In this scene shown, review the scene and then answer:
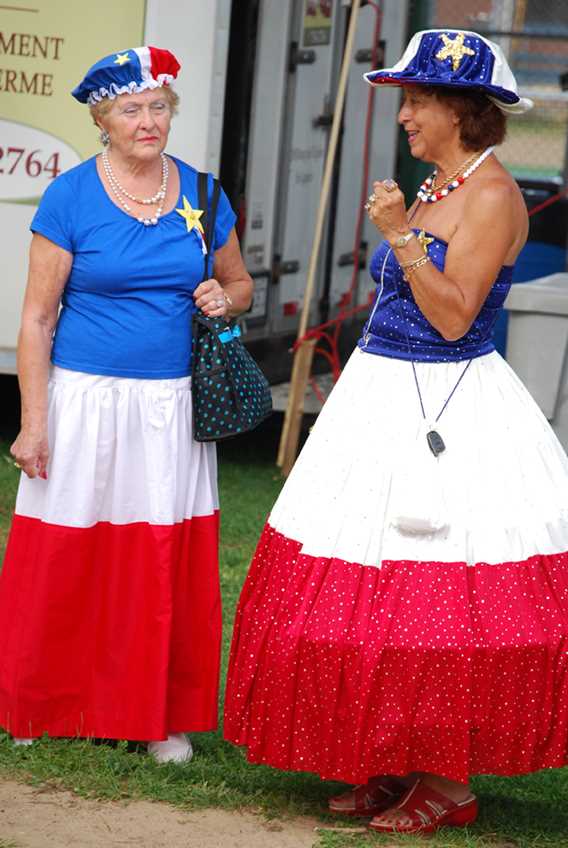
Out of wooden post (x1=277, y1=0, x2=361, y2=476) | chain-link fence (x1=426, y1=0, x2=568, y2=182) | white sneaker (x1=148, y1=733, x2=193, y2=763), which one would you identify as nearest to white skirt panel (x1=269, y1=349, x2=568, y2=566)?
white sneaker (x1=148, y1=733, x2=193, y2=763)

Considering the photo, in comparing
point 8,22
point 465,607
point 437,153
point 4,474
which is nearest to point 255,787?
point 465,607

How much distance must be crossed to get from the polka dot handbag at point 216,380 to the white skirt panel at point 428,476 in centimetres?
32

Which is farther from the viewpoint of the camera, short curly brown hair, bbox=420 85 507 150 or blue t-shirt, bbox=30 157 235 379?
blue t-shirt, bbox=30 157 235 379

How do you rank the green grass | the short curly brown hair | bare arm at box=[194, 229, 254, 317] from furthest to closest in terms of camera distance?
bare arm at box=[194, 229, 254, 317] < the green grass < the short curly brown hair

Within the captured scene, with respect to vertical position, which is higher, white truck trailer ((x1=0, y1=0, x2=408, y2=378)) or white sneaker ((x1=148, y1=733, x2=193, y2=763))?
white truck trailer ((x1=0, y1=0, x2=408, y2=378))

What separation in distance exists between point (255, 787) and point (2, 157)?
149 inches

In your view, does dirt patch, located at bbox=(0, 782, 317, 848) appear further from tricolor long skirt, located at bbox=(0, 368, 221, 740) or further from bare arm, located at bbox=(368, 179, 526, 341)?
bare arm, located at bbox=(368, 179, 526, 341)

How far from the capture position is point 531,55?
1327cm

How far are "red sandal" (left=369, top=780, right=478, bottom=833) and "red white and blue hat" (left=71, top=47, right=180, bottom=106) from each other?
177cm

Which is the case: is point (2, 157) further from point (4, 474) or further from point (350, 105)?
point (350, 105)

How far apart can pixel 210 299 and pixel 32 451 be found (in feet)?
1.88

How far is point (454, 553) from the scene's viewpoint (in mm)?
3492

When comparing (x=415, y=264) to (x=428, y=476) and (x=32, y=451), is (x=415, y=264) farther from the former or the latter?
(x=32, y=451)

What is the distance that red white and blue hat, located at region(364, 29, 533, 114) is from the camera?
3488 mm
